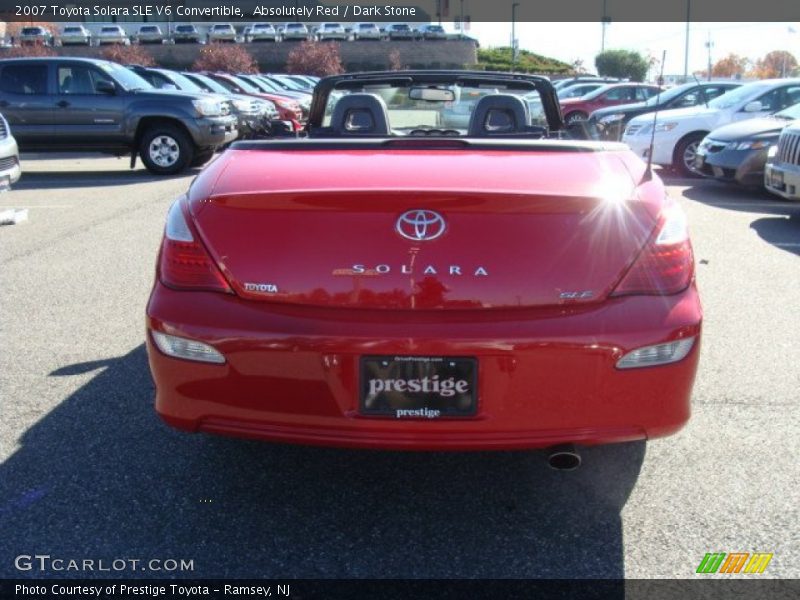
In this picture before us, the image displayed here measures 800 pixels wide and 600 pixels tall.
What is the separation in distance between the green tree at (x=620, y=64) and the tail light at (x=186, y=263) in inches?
1907

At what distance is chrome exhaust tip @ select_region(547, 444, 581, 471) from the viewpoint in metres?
2.81

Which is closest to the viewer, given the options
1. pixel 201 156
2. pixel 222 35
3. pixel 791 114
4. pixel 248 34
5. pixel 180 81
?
pixel 791 114

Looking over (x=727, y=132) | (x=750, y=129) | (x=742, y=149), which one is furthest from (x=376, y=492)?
(x=727, y=132)

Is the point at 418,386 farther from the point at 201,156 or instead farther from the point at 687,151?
the point at 201,156

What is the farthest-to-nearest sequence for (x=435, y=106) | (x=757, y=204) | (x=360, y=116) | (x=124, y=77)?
1. (x=124, y=77)
2. (x=757, y=204)
3. (x=435, y=106)
4. (x=360, y=116)

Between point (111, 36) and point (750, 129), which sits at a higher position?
point (111, 36)

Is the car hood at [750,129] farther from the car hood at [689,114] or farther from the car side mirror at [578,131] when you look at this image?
the car side mirror at [578,131]

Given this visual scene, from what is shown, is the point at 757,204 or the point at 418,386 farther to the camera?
the point at 757,204

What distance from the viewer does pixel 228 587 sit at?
2.65 m

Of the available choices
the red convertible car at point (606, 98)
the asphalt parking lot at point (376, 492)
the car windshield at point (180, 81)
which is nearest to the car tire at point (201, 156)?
the car windshield at point (180, 81)

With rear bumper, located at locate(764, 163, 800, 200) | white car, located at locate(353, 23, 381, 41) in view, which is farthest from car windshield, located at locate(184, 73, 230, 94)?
white car, located at locate(353, 23, 381, 41)

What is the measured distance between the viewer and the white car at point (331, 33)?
63.7 m

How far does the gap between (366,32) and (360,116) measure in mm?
62145

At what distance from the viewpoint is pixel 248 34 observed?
64.3 meters
